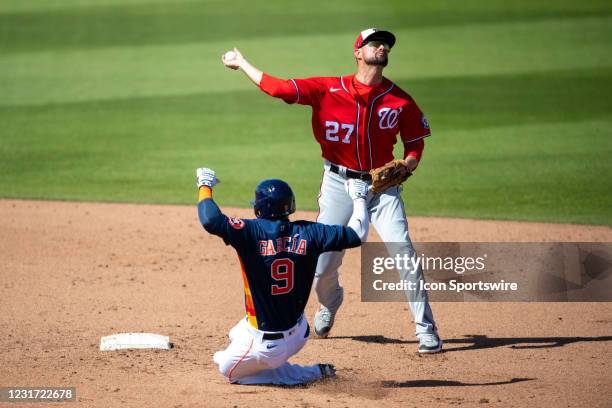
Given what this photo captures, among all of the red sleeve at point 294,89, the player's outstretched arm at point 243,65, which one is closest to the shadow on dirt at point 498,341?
the red sleeve at point 294,89

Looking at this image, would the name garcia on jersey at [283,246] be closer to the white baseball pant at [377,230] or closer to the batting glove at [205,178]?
the batting glove at [205,178]

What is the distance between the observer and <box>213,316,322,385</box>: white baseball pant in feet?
18.0

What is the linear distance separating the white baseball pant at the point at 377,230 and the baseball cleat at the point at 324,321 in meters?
0.04

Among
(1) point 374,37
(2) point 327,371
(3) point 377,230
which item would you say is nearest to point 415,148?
(3) point 377,230

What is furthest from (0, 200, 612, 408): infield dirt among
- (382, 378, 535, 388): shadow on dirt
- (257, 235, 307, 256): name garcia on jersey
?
(257, 235, 307, 256): name garcia on jersey

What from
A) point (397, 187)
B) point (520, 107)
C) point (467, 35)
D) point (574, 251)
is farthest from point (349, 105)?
point (467, 35)

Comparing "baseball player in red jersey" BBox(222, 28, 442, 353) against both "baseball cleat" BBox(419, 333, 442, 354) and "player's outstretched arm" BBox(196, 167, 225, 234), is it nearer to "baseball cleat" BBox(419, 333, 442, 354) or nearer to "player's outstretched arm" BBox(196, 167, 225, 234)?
"baseball cleat" BBox(419, 333, 442, 354)

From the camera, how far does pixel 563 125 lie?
44.6 feet

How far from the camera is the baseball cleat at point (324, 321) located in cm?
679

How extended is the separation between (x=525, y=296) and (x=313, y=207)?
3305mm

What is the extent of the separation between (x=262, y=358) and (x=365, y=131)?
1948mm

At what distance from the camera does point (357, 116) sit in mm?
6484

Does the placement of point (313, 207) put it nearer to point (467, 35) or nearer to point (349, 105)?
point (349, 105)

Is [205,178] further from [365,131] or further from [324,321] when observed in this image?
[324,321]
